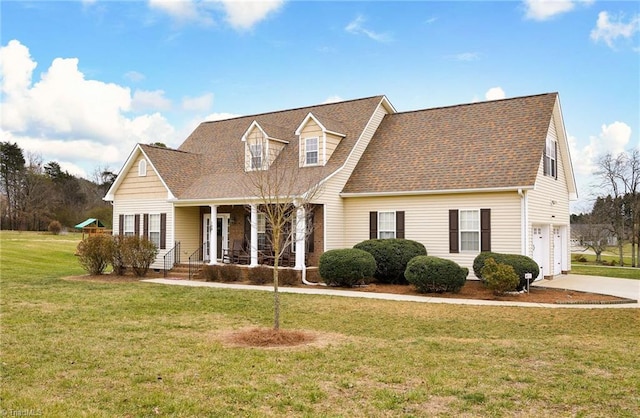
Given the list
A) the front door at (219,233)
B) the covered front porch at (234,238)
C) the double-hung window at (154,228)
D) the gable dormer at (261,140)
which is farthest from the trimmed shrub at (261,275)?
the double-hung window at (154,228)

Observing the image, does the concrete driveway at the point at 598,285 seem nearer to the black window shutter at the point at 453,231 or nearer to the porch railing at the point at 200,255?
the black window shutter at the point at 453,231

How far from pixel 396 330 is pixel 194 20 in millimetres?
14506

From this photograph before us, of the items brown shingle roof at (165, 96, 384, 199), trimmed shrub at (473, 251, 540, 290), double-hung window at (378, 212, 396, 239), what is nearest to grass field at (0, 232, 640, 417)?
trimmed shrub at (473, 251, 540, 290)

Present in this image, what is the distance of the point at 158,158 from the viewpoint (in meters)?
25.1

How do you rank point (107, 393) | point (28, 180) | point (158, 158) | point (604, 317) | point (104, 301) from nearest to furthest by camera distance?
point (107, 393)
point (604, 317)
point (104, 301)
point (158, 158)
point (28, 180)

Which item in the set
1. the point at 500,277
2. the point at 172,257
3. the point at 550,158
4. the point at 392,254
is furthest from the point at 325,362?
the point at 172,257

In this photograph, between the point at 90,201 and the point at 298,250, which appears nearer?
the point at 298,250

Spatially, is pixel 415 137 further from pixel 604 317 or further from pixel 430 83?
pixel 604 317

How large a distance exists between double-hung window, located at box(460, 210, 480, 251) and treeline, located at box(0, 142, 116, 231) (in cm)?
4871

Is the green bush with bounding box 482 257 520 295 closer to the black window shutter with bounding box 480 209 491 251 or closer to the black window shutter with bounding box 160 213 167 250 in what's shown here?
the black window shutter with bounding box 480 209 491 251

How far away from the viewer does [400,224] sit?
20.7 meters

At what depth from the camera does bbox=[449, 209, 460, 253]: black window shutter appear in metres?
19.4

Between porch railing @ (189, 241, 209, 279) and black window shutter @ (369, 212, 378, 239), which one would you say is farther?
porch railing @ (189, 241, 209, 279)

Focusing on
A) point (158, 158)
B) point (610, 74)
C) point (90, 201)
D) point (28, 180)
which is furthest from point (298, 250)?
point (90, 201)
